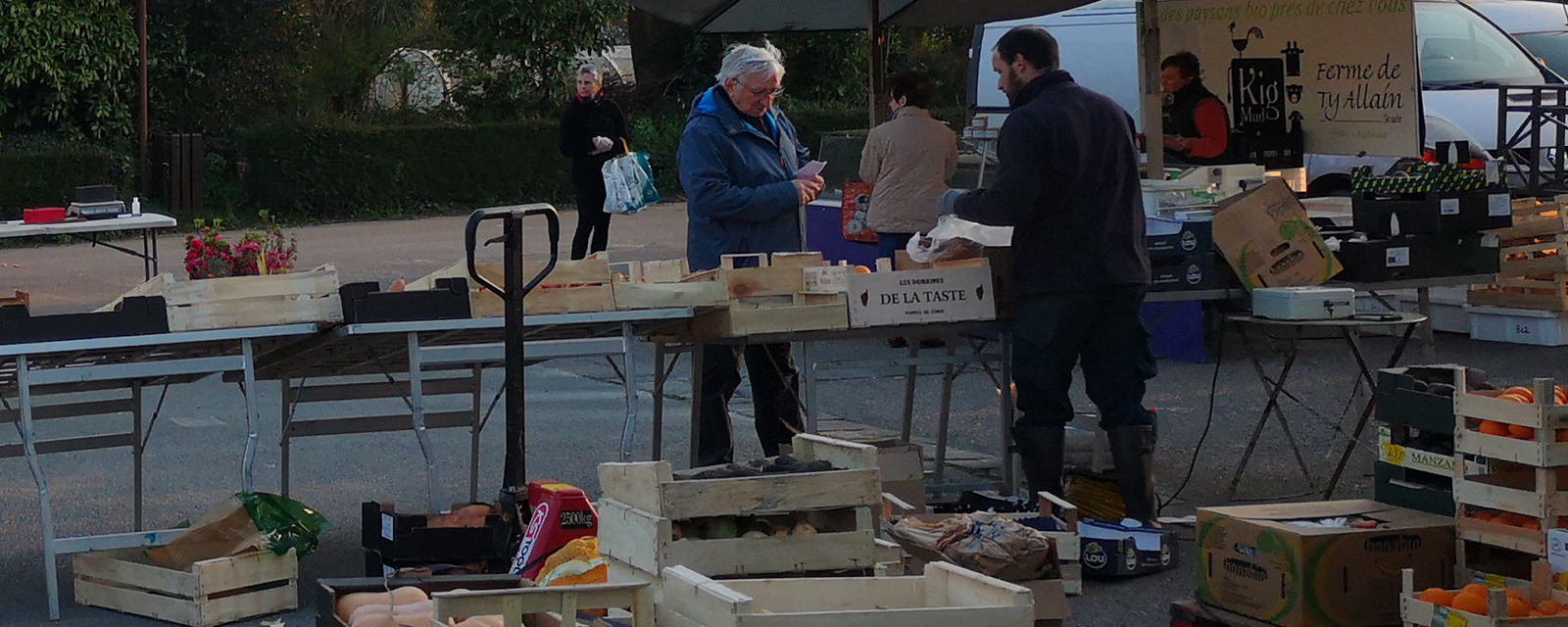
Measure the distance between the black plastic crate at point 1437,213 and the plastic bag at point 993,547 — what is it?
9.75 ft

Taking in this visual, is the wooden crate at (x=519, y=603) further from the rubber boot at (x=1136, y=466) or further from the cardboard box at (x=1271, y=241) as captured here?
the cardboard box at (x=1271, y=241)

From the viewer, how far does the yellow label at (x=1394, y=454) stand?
542cm

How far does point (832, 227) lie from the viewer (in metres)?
12.4

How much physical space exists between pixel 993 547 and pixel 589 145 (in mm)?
9635

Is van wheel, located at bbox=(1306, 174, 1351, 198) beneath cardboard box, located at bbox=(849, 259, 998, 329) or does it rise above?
above

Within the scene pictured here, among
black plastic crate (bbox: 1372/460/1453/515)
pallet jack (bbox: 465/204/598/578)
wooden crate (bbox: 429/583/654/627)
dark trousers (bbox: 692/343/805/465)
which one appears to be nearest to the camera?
wooden crate (bbox: 429/583/654/627)

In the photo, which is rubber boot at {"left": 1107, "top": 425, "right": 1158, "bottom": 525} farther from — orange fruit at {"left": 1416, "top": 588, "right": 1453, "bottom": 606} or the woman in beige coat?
the woman in beige coat

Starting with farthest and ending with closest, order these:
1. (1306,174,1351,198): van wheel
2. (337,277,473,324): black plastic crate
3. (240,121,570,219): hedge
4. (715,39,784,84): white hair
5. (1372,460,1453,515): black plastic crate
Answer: (240,121,570,219): hedge, (1306,174,1351,198): van wheel, (715,39,784,84): white hair, (337,277,473,324): black plastic crate, (1372,460,1453,515): black plastic crate

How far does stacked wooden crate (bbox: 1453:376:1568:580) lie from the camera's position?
4910mm

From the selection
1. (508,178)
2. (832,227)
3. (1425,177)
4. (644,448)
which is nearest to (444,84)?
(508,178)

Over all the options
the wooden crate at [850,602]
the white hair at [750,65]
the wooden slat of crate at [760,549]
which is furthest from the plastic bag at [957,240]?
the wooden crate at [850,602]

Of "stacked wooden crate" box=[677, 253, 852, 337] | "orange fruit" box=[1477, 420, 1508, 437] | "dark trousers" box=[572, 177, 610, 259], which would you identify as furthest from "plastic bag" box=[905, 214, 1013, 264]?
"dark trousers" box=[572, 177, 610, 259]

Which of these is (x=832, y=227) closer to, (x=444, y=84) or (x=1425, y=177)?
(x=1425, y=177)

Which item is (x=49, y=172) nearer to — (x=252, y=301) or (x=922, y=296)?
(x=252, y=301)
